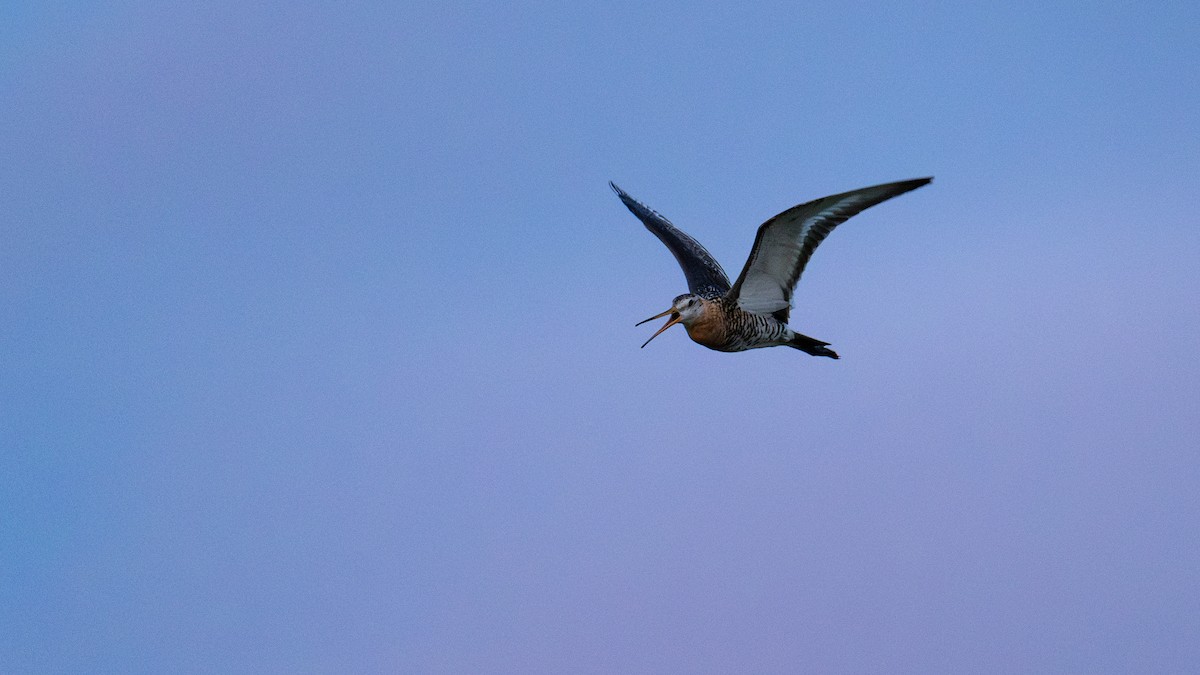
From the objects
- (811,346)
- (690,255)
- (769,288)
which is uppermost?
(690,255)

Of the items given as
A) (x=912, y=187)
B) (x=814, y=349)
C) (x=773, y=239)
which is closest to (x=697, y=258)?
(x=814, y=349)

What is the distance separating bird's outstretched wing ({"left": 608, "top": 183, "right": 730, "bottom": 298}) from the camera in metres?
17.6

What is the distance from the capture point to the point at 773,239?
14961 mm

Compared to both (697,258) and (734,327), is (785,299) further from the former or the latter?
(697,258)

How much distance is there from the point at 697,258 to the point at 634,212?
8.77ft

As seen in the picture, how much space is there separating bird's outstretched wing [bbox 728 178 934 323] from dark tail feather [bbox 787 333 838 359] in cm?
62

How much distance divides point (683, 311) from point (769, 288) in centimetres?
116

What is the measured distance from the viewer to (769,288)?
1592 cm

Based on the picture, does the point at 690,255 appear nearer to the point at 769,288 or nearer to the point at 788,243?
the point at 769,288

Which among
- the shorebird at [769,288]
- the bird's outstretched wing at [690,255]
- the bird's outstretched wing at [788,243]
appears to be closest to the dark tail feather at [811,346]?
the shorebird at [769,288]

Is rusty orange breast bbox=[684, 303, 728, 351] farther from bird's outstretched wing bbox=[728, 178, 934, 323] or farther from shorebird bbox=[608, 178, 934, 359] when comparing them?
bird's outstretched wing bbox=[728, 178, 934, 323]

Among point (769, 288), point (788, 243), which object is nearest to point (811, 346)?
point (769, 288)

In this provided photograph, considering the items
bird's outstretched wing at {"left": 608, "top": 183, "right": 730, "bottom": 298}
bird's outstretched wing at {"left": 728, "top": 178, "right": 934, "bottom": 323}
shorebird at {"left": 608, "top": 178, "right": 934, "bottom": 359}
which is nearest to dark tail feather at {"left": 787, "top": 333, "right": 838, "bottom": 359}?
shorebird at {"left": 608, "top": 178, "right": 934, "bottom": 359}

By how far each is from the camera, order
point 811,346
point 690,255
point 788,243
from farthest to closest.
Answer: point 690,255, point 811,346, point 788,243
